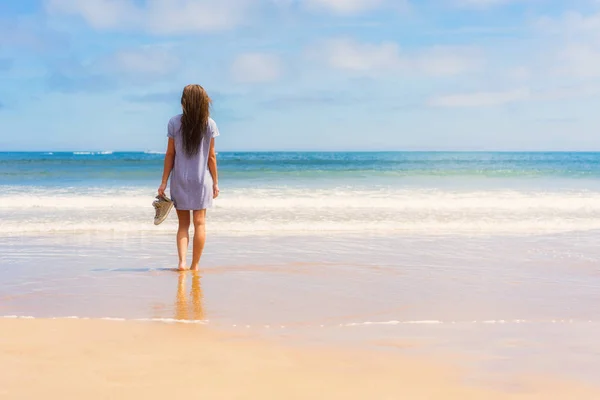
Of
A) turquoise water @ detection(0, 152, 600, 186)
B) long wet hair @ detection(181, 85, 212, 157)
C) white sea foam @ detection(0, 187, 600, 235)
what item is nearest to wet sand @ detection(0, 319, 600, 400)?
long wet hair @ detection(181, 85, 212, 157)

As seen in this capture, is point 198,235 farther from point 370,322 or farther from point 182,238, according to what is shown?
point 370,322

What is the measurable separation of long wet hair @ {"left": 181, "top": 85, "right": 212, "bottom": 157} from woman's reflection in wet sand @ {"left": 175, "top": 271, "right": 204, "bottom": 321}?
3.81ft

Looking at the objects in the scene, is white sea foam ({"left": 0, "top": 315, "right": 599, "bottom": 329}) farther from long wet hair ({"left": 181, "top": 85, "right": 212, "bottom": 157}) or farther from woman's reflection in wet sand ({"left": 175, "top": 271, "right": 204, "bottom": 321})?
long wet hair ({"left": 181, "top": 85, "right": 212, "bottom": 157})

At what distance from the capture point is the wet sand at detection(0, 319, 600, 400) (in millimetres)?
2949

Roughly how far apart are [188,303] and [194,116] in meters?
1.83

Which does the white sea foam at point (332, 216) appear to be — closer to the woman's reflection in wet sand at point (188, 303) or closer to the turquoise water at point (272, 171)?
the woman's reflection in wet sand at point (188, 303)

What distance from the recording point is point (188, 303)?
15.9 ft

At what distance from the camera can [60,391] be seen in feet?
9.67

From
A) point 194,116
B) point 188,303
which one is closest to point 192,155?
point 194,116

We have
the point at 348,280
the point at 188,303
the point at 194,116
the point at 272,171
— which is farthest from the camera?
the point at 272,171

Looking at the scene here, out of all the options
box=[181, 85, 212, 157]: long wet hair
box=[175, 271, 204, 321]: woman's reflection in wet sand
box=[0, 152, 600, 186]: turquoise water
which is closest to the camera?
box=[175, 271, 204, 321]: woman's reflection in wet sand

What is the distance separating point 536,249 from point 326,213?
5.03 m

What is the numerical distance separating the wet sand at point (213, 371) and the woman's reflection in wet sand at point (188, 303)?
0.51m

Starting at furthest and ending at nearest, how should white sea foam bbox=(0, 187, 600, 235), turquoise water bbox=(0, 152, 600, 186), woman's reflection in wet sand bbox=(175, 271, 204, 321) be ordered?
1. turquoise water bbox=(0, 152, 600, 186)
2. white sea foam bbox=(0, 187, 600, 235)
3. woman's reflection in wet sand bbox=(175, 271, 204, 321)
